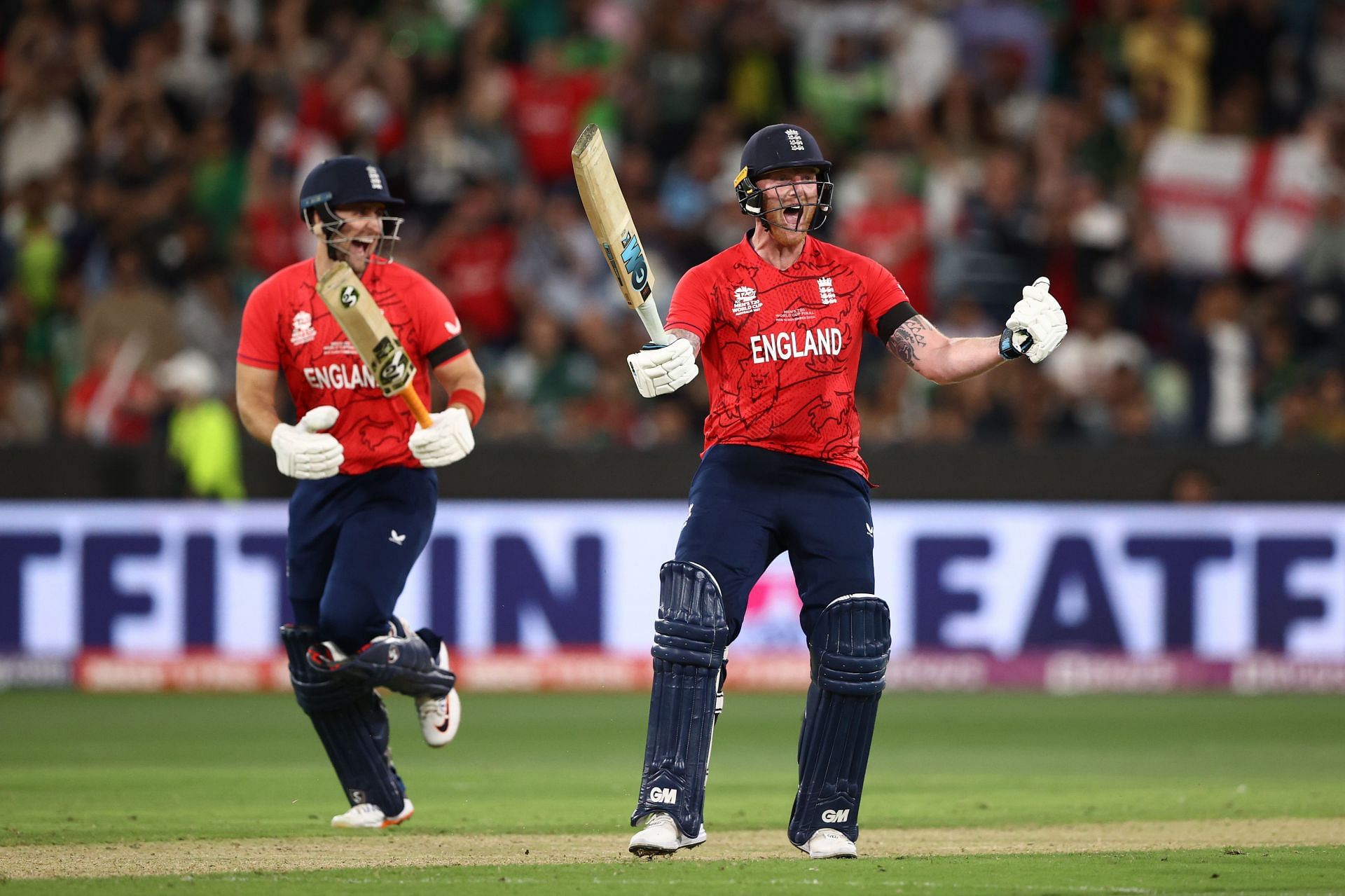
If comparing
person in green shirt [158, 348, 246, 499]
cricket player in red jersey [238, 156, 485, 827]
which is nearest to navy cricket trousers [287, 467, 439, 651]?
cricket player in red jersey [238, 156, 485, 827]

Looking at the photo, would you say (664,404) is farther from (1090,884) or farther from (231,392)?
(1090,884)

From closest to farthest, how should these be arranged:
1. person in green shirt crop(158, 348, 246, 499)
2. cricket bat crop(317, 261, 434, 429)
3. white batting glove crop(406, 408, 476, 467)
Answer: cricket bat crop(317, 261, 434, 429)
white batting glove crop(406, 408, 476, 467)
person in green shirt crop(158, 348, 246, 499)

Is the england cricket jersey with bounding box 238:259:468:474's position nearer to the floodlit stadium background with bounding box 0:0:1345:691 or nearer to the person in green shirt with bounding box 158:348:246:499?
the floodlit stadium background with bounding box 0:0:1345:691

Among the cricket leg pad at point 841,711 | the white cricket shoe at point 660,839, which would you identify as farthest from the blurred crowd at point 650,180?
the white cricket shoe at point 660,839

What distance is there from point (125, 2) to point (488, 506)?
5918mm

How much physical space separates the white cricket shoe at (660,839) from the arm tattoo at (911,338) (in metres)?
1.64

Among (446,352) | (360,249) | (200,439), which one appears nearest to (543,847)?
(446,352)

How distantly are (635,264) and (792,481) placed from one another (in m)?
0.86

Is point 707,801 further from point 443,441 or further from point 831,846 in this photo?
point 443,441

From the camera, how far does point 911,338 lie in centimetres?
652

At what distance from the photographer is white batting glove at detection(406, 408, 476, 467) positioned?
6.87 meters

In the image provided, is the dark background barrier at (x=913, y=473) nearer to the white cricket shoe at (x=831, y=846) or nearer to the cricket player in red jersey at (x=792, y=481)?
the cricket player in red jersey at (x=792, y=481)

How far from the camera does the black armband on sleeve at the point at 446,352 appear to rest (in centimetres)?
728

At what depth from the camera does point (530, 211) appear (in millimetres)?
14938
